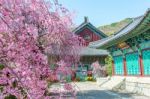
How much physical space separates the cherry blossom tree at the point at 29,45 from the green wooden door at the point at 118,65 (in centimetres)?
1406

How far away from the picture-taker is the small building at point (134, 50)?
17875 mm

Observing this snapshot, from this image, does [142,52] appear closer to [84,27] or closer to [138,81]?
[138,81]

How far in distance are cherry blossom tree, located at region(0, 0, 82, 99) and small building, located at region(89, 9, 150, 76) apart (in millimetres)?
6618

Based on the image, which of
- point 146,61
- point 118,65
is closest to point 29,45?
point 146,61

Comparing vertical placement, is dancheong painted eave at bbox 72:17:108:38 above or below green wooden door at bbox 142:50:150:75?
above

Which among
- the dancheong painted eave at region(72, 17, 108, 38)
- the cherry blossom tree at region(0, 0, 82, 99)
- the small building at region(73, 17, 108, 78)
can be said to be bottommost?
the cherry blossom tree at region(0, 0, 82, 99)

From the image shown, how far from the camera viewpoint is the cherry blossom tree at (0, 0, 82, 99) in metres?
5.62

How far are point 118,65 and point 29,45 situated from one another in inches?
814

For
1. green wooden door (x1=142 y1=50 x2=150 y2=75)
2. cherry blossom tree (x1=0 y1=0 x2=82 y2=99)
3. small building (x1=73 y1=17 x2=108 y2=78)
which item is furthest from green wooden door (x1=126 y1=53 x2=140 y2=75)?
small building (x1=73 y1=17 x2=108 y2=78)

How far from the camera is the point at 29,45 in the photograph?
6742 millimetres

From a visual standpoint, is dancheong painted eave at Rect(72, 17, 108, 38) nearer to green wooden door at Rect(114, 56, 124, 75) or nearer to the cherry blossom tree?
green wooden door at Rect(114, 56, 124, 75)

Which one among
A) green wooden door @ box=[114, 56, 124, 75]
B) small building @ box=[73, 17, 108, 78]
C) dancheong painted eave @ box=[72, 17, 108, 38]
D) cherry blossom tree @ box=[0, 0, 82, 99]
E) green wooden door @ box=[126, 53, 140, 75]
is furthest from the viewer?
dancheong painted eave @ box=[72, 17, 108, 38]

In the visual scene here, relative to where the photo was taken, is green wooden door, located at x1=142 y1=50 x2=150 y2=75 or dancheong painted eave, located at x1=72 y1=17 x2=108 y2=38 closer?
green wooden door, located at x1=142 y1=50 x2=150 y2=75

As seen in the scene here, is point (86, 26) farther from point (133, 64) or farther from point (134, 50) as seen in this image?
point (134, 50)
